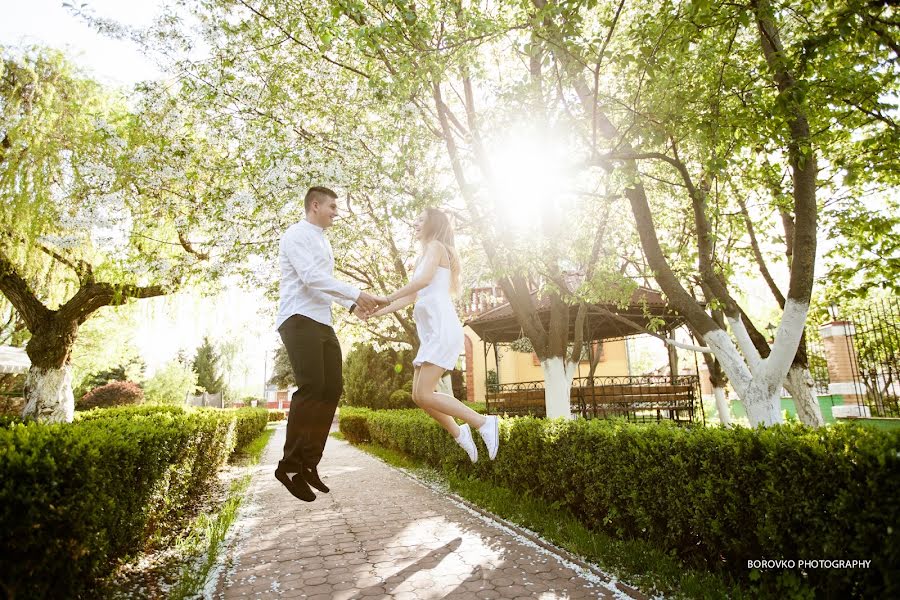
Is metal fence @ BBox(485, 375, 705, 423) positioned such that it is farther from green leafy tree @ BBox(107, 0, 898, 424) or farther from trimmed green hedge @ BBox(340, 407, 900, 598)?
trimmed green hedge @ BBox(340, 407, 900, 598)

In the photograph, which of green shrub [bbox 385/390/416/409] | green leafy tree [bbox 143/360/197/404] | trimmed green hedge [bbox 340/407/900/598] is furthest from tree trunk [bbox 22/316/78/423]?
green leafy tree [bbox 143/360/197/404]

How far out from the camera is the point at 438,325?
3.84 m

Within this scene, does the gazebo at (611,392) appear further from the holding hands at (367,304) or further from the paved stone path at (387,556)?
the holding hands at (367,304)

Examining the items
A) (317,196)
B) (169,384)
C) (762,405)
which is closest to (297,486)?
(317,196)

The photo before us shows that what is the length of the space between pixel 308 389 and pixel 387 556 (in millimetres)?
1971

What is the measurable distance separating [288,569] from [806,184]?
627 cm

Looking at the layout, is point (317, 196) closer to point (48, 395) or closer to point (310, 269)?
point (310, 269)

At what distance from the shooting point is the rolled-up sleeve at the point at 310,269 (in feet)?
11.3

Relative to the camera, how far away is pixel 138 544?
436 centimetres

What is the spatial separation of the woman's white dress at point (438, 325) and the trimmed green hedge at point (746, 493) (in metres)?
1.91

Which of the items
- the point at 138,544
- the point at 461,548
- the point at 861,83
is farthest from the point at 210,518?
the point at 861,83

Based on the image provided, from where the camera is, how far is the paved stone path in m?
3.73

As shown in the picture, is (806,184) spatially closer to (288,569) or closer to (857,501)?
(857,501)

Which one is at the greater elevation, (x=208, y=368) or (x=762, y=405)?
(x=208, y=368)
